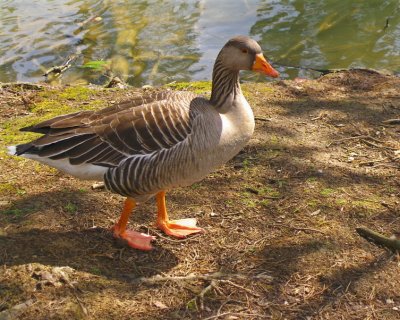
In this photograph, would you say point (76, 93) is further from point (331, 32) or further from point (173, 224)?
point (331, 32)

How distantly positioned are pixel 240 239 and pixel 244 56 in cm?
154

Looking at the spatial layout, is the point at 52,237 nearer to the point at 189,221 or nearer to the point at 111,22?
the point at 189,221

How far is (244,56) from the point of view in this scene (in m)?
4.12

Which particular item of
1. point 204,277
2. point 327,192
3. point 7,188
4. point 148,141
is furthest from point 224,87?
point 7,188

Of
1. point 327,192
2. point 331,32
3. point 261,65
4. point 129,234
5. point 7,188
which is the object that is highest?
point 261,65

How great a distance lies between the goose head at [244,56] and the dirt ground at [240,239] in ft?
4.05

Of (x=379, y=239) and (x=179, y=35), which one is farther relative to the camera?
(x=179, y=35)

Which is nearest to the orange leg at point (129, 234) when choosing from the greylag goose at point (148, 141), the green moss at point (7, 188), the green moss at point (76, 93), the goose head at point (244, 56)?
→ the greylag goose at point (148, 141)

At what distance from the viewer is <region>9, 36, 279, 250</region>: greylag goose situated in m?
3.77

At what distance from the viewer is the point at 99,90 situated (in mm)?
7281

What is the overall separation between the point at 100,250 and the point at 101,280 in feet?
1.44

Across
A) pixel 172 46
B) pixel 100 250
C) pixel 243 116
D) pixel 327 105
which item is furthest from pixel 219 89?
pixel 172 46

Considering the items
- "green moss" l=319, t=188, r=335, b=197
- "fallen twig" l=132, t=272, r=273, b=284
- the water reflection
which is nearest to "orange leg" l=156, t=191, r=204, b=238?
"fallen twig" l=132, t=272, r=273, b=284

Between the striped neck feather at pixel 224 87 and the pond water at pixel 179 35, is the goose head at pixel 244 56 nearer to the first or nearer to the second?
the striped neck feather at pixel 224 87
